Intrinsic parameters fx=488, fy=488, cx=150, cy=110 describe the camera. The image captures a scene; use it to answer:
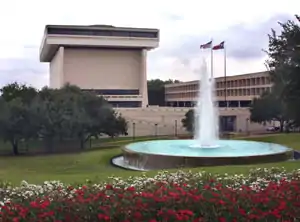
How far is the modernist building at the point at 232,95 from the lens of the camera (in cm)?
7194

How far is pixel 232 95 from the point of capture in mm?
91062

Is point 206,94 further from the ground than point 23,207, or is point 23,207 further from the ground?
point 206,94

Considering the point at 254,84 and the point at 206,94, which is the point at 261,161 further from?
the point at 254,84

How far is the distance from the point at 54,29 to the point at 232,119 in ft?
121

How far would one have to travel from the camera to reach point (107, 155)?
32875 mm

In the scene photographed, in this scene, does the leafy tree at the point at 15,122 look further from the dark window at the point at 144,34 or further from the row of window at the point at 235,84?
the dark window at the point at 144,34

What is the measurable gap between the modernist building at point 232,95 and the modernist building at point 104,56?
1400 centimetres

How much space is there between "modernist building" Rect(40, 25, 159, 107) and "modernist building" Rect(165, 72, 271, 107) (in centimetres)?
1351

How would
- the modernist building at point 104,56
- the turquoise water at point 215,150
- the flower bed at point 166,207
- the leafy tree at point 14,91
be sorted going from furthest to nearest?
the modernist building at point 104,56 → the leafy tree at point 14,91 → the turquoise water at point 215,150 → the flower bed at point 166,207

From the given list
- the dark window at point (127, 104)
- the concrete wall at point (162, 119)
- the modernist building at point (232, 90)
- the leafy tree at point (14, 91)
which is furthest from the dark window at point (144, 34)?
the leafy tree at point (14, 91)

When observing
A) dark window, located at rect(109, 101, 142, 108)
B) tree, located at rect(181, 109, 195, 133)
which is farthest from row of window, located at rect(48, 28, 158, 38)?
tree, located at rect(181, 109, 195, 133)

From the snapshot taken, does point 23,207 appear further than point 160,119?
No

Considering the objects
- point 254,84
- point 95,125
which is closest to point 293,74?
point 95,125

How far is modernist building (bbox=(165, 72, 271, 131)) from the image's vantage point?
7194cm
